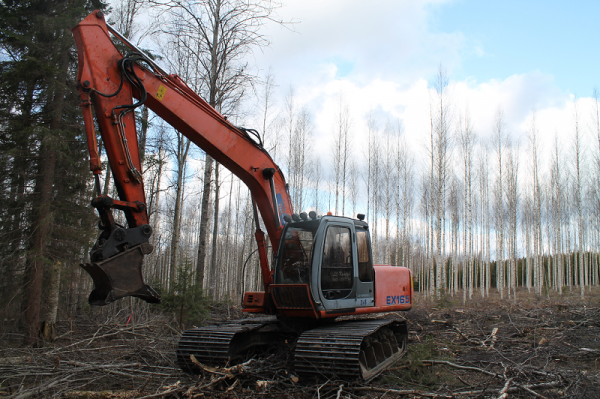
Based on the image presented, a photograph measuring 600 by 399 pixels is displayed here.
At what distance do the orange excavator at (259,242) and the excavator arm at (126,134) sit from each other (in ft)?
0.04

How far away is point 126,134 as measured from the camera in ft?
16.0

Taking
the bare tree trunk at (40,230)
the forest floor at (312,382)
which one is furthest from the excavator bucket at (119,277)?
the bare tree trunk at (40,230)

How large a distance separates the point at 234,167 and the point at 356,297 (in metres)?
2.71

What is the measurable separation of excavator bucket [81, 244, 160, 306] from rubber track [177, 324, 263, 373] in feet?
5.26

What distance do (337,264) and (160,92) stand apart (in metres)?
3.41

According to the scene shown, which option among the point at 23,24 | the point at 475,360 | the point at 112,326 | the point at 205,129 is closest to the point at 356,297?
the point at 475,360

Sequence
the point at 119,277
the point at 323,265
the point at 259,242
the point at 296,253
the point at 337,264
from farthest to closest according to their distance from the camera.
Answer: the point at 259,242, the point at 337,264, the point at 296,253, the point at 323,265, the point at 119,277

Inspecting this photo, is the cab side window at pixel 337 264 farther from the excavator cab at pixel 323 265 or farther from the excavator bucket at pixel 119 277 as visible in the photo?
the excavator bucket at pixel 119 277

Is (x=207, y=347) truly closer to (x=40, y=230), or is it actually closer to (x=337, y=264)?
(x=337, y=264)

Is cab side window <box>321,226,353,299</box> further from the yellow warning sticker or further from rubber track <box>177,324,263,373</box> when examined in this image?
the yellow warning sticker

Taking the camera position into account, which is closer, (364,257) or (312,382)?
(312,382)

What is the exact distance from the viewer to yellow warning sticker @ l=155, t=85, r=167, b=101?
5.25 m

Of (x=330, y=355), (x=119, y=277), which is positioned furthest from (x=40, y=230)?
(x=330, y=355)

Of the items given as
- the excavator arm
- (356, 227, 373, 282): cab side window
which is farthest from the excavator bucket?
(356, 227, 373, 282): cab side window
